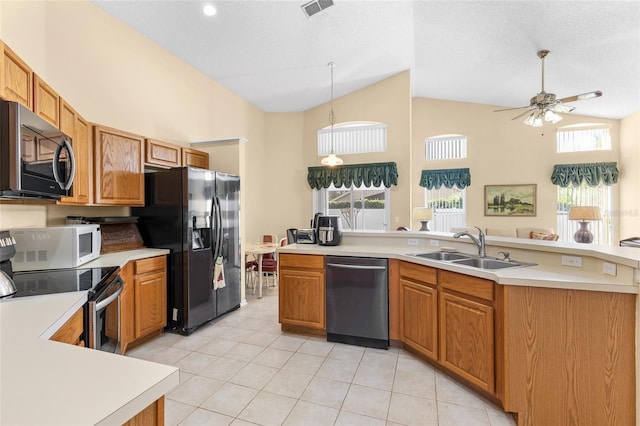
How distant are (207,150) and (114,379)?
12.9 ft

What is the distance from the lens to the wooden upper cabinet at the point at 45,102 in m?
1.87

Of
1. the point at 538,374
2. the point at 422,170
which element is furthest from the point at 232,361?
the point at 422,170

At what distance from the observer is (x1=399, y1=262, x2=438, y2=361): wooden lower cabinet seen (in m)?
2.38

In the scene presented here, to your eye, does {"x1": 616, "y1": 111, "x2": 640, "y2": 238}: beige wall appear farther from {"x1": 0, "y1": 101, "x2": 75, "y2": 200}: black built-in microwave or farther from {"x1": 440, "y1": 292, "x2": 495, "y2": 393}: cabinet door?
{"x1": 0, "y1": 101, "x2": 75, "y2": 200}: black built-in microwave

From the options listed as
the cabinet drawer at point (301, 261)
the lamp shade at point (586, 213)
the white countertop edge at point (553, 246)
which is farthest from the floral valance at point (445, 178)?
the cabinet drawer at point (301, 261)

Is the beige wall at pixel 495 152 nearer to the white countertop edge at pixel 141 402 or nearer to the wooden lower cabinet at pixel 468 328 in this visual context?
the wooden lower cabinet at pixel 468 328

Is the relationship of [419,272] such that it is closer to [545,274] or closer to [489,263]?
[489,263]

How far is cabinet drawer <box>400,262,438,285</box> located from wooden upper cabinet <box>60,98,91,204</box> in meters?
2.78

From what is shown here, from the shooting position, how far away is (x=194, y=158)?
4027mm

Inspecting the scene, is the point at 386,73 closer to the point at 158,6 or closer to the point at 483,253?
the point at 158,6

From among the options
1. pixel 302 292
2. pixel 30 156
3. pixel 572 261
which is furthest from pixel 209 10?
pixel 572 261

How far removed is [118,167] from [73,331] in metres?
2.01

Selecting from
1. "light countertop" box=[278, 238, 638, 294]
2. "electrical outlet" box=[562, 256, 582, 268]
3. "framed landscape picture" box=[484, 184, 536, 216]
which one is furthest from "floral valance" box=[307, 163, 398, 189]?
"electrical outlet" box=[562, 256, 582, 268]

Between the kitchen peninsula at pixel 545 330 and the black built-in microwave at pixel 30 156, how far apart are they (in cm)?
258
